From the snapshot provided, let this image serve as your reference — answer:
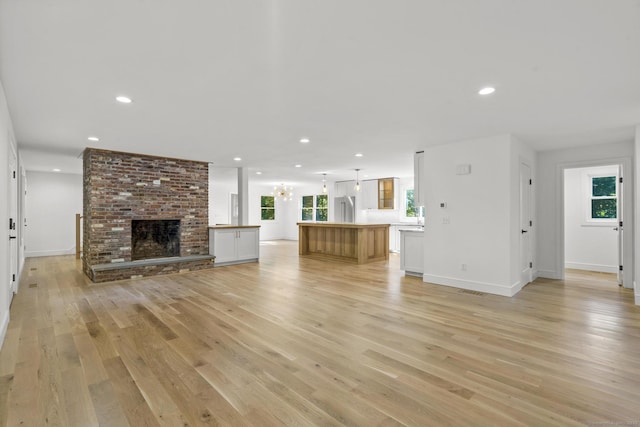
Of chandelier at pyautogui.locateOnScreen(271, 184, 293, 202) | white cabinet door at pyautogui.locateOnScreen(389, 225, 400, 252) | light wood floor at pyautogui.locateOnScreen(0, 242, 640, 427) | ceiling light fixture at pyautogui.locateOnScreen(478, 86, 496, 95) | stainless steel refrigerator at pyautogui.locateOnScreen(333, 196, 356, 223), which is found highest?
ceiling light fixture at pyautogui.locateOnScreen(478, 86, 496, 95)

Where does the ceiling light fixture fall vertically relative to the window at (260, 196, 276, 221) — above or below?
above

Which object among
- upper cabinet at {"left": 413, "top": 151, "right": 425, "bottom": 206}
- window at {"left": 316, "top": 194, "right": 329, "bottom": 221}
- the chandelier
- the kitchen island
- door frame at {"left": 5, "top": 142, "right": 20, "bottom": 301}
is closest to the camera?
door frame at {"left": 5, "top": 142, "right": 20, "bottom": 301}

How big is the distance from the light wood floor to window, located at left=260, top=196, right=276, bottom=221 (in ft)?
30.7

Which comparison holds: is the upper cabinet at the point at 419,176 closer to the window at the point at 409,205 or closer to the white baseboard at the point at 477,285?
the white baseboard at the point at 477,285

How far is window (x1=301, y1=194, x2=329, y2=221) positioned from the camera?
12984mm

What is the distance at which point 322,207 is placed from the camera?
43.1ft

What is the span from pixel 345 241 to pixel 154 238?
446 centimetres

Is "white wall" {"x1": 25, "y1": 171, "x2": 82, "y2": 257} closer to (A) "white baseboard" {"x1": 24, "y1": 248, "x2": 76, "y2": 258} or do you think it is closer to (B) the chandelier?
(A) "white baseboard" {"x1": 24, "y1": 248, "x2": 76, "y2": 258}

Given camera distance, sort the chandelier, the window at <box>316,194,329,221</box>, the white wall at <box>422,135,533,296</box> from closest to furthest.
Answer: the white wall at <box>422,135,533,296</box>
the chandelier
the window at <box>316,194,329,221</box>

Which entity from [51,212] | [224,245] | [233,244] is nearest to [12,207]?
[224,245]

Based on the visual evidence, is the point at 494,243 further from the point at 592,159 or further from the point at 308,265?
the point at 308,265

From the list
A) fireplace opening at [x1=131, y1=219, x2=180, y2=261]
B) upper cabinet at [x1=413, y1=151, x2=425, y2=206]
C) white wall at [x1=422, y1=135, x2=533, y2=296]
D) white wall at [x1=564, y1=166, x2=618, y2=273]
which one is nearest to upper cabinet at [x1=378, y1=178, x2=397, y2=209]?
upper cabinet at [x1=413, y1=151, x2=425, y2=206]

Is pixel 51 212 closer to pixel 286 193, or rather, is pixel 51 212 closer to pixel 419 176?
pixel 286 193

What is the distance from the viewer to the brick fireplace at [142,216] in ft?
18.3
